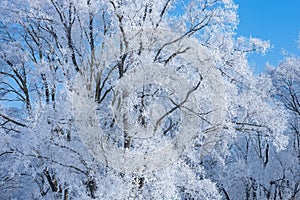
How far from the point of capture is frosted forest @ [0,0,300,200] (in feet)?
25.1

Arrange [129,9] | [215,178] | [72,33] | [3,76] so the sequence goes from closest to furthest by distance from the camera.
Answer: [129,9], [72,33], [3,76], [215,178]

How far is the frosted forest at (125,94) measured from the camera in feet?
25.1

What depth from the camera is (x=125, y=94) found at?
7996 millimetres

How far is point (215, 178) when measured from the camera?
15.8 metres

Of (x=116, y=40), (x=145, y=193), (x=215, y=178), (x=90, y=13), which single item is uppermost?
(x=90, y=13)

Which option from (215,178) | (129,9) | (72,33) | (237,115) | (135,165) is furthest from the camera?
(215,178)

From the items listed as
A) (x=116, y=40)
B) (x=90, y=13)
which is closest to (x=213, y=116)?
(x=116, y=40)

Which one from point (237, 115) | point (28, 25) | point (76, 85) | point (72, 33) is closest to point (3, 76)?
point (28, 25)

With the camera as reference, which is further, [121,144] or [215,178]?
[215,178]

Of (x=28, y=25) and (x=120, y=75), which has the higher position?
(x=28, y=25)

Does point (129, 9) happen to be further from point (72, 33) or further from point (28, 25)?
point (28, 25)

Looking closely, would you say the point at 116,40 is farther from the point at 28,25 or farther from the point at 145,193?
the point at 145,193

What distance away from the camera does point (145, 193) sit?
772 cm

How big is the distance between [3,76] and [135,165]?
204 inches
